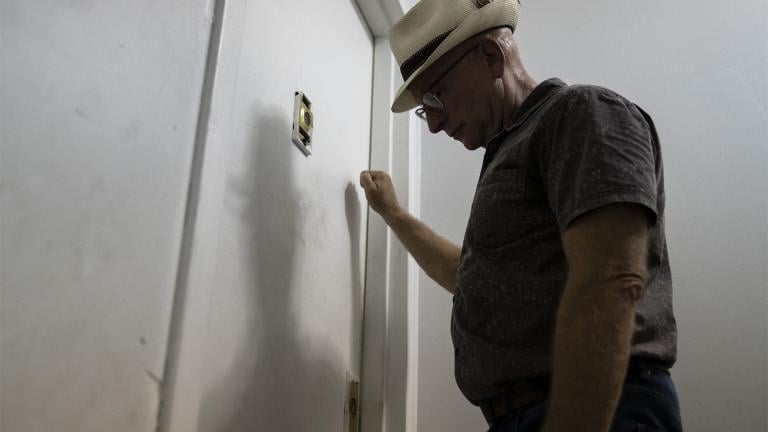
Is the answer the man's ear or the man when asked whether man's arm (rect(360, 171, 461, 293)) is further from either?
the man's ear

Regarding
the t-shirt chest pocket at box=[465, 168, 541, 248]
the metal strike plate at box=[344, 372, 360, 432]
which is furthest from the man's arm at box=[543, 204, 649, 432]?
the metal strike plate at box=[344, 372, 360, 432]

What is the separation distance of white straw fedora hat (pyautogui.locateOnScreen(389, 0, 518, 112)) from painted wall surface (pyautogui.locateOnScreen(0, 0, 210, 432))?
412mm

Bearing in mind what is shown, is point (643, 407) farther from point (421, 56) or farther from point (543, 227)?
point (421, 56)

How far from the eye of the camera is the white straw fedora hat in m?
0.75

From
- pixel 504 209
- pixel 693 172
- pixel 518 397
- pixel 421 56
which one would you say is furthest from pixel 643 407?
pixel 693 172

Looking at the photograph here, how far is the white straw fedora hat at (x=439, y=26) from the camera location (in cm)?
75

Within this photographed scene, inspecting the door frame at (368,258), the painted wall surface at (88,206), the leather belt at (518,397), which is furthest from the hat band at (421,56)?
the leather belt at (518,397)

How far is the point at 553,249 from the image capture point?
1.88 ft

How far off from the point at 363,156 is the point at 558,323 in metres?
0.77

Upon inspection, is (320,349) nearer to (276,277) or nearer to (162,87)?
(276,277)

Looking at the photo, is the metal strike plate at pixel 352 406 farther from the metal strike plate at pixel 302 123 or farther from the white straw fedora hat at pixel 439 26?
the white straw fedora hat at pixel 439 26

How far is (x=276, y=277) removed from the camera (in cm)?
73

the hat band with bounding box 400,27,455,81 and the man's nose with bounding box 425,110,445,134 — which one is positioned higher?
the hat band with bounding box 400,27,455,81

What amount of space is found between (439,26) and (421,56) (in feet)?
0.18
